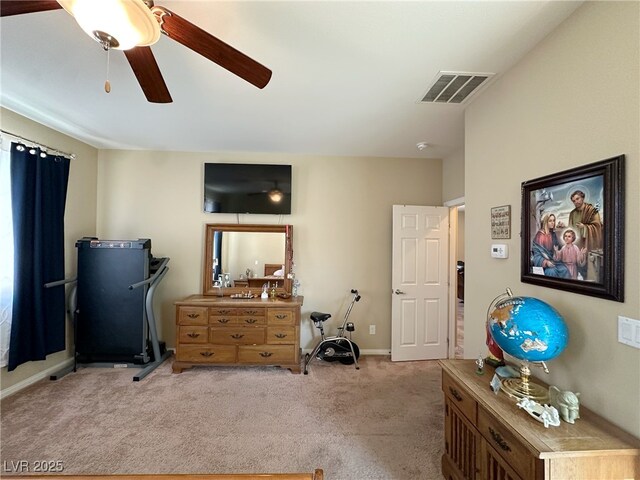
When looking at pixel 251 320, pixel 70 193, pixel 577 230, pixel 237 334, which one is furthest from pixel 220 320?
pixel 577 230

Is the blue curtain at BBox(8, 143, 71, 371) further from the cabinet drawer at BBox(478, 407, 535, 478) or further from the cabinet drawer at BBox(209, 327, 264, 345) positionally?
the cabinet drawer at BBox(478, 407, 535, 478)

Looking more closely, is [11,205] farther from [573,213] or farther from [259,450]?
[573,213]

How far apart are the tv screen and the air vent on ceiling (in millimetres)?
2015

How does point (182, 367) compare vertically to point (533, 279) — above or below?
below

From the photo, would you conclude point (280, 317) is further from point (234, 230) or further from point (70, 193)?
point (70, 193)

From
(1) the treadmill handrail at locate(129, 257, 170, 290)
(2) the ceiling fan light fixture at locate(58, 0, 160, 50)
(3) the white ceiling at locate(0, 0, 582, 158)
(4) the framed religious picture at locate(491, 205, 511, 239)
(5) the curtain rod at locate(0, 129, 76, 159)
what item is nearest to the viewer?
(2) the ceiling fan light fixture at locate(58, 0, 160, 50)

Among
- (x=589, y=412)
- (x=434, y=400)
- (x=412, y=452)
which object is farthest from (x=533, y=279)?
(x=434, y=400)

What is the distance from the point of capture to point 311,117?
2598mm

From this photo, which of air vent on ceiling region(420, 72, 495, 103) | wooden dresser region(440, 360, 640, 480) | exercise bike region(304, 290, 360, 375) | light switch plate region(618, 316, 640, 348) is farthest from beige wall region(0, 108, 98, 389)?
light switch plate region(618, 316, 640, 348)

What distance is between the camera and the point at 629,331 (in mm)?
1115

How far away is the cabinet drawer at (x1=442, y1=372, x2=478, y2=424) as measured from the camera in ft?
4.80

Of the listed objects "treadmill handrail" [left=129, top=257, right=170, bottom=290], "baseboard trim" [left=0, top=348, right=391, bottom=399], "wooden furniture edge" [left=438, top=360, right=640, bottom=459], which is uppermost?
"treadmill handrail" [left=129, top=257, right=170, bottom=290]

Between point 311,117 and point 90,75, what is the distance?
170cm

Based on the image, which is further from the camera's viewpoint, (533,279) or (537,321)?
(533,279)
